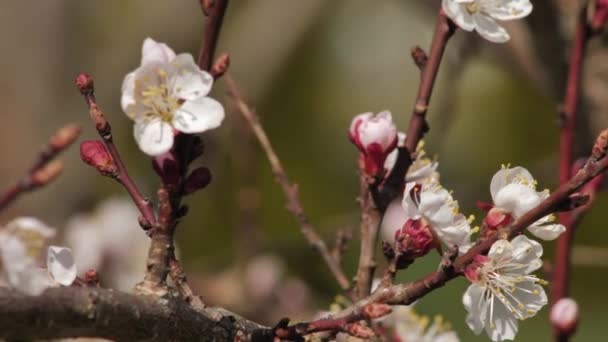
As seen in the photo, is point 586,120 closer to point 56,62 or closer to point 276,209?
point 56,62

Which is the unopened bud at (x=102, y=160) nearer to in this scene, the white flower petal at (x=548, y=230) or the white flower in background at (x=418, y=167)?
the white flower in background at (x=418, y=167)

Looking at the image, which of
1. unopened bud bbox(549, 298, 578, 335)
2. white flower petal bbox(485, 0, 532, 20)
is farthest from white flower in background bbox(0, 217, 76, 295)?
unopened bud bbox(549, 298, 578, 335)

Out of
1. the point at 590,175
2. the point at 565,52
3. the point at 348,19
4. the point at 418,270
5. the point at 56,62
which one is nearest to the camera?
the point at 590,175

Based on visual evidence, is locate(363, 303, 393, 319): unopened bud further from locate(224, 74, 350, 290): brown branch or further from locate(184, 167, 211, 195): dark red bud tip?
locate(224, 74, 350, 290): brown branch

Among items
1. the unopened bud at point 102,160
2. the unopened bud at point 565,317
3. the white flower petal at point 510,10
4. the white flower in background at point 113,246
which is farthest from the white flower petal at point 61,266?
the white flower in background at point 113,246

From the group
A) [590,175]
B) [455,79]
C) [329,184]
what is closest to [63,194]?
[455,79]

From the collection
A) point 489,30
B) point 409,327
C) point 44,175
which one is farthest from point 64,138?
point 409,327
